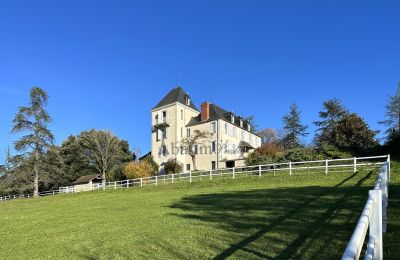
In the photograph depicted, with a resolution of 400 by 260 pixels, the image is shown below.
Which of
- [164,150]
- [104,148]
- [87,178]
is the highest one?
[104,148]

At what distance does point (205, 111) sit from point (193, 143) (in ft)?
18.5

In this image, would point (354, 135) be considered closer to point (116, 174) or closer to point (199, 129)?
point (199, 129)

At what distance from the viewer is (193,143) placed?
178ft

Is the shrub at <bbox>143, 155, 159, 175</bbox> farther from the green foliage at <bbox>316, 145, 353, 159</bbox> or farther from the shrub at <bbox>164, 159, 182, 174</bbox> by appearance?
the green foliage at <bbox>316, 145, 353, 159</bbox>

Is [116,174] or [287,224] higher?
[287,224]

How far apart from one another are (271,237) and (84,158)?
63.1 metres

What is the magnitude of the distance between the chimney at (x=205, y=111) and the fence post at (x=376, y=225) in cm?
5255

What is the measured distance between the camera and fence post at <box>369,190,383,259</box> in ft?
11.9

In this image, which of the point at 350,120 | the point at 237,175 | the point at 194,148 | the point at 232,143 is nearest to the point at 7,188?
the point at 194,148

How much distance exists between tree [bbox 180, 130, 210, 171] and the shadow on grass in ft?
134

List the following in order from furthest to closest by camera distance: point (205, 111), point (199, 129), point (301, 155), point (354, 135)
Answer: point (205, 111) → point (199, 129) → point (354, 135) → point (301, 155)

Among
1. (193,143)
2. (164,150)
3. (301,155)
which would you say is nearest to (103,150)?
(164,150)

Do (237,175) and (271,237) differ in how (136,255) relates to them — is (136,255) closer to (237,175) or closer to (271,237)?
(271,237)

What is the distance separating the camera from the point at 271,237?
7.20 metres
